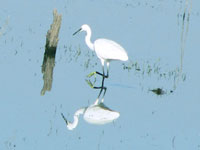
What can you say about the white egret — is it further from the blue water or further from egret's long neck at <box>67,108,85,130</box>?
the blue water

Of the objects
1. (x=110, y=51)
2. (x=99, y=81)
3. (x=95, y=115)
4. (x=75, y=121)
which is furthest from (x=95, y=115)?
(x=99, y=81)

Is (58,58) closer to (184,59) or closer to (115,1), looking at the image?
(184,59)

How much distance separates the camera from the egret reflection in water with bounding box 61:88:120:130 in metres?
11.7

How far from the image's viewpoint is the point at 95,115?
1225cm

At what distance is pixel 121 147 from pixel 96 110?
230cm

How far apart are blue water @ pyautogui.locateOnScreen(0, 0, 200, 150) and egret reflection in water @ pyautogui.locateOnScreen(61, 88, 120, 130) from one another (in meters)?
0.11

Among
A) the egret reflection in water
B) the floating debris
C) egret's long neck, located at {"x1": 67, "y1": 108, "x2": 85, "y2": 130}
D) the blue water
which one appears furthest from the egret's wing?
egret's long neck, located at {"x1": 67, "y1": 108, "x2": 85, "y2": 130}

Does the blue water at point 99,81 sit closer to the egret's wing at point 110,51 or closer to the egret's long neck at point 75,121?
the egret's long neck at point 75,121

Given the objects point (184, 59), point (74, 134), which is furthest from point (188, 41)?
point (74, 134)

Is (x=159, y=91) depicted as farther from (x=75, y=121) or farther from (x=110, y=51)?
(x=75, y=121)

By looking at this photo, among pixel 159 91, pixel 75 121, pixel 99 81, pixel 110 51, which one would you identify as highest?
pixel 110 51

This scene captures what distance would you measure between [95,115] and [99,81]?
4253 millimetres

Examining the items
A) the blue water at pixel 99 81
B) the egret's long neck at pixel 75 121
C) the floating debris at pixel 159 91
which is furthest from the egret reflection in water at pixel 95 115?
the floating debris at pixel 159 91

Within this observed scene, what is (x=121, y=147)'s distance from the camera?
10.5 metres
